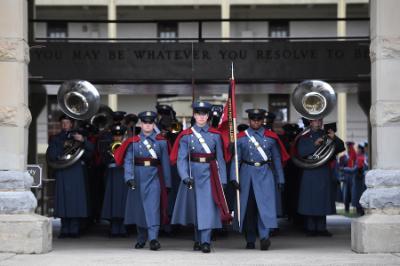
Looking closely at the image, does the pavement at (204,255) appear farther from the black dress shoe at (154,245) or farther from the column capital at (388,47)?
the column capital at (388,47)

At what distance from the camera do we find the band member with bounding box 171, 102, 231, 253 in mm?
12250

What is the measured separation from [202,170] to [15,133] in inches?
98.6

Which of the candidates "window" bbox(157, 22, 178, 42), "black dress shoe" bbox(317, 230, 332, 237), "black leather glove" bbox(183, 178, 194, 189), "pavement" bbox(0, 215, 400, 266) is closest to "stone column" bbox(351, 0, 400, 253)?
"pavement" bbox(0, 215, 400, 266)

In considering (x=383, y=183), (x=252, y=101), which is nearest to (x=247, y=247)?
(x=383, y=183)

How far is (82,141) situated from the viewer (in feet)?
49.4

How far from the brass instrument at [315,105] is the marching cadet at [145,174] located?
3189 mm

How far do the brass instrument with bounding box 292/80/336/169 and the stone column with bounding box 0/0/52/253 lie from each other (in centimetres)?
525

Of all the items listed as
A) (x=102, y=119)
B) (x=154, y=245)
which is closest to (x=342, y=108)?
(x=102, y=119)

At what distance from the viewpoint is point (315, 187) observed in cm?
1527

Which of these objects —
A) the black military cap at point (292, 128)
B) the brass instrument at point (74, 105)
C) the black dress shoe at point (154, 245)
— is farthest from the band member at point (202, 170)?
the black military cap at point (292, 128)

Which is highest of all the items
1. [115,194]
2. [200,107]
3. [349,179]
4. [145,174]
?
[200,107]

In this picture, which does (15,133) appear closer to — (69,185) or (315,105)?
(69,185)

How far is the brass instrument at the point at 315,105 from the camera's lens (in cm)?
1522

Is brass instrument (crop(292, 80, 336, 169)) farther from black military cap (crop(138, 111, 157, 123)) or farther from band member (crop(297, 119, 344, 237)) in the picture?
black military cap (crop(138, 111, 157, 123))
